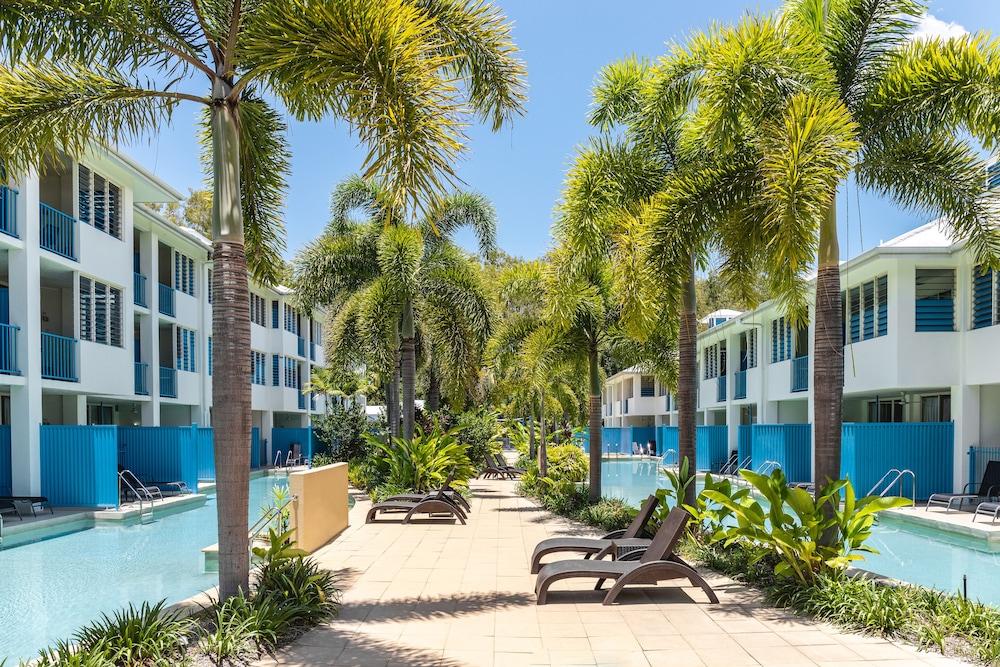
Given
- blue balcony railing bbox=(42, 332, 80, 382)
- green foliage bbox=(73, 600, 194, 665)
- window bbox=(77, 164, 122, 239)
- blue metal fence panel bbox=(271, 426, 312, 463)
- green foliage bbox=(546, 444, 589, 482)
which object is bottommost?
blue metal fence panel bbox=(271, 426, 312, 463)

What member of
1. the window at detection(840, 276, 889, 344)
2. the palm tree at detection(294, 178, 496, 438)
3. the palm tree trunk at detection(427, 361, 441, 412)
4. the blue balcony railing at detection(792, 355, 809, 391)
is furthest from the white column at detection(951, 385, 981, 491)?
the palm tree trunk at detection(427, 361, 441, 412)

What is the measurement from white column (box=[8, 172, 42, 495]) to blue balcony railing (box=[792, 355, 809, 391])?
68.2 ft

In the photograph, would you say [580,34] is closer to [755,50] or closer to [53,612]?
[755,50]

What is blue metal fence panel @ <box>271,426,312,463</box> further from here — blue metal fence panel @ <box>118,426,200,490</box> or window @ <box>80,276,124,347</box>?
window @ <box>80,276,124,347</box>

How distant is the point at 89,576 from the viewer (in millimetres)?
12195

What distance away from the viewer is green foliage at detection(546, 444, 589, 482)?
21.5m

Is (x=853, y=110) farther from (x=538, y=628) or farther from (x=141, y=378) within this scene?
(x=141, y=378)

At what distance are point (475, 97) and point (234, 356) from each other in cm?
360

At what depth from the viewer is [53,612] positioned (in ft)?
32.3

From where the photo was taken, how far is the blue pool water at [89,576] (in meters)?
9.29

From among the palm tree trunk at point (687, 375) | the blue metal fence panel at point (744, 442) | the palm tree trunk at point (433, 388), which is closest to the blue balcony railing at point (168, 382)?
the palm tree trunk at point (433, 388)

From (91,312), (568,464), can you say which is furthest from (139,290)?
(568,464)

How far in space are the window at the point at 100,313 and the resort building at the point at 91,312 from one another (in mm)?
27

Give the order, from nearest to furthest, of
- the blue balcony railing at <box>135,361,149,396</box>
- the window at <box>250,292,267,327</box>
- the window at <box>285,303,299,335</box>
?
1. the blue balcony railing at <box>135,361,149,396</box>
2. the window at <box>250,292,267,327</box>
3. the window at <box>285,303,299,335</box>
